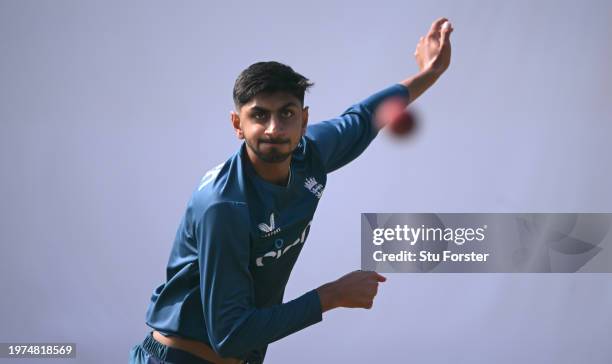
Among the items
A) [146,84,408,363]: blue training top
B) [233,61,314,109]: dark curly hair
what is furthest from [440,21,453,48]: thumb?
[233,61,314,109]: dark curly hair

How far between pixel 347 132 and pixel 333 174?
141 cm

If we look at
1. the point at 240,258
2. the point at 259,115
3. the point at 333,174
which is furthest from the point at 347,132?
the point at 333,174

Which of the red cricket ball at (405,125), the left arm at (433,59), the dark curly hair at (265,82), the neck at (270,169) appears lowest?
the neck at (270,169)

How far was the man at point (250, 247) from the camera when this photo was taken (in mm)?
1751

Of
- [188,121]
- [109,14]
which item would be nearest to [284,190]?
[188,121]

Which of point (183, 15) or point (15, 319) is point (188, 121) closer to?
point (183, 15)

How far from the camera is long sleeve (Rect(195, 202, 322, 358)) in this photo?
68.1 inches

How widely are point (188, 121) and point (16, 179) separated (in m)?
0.84

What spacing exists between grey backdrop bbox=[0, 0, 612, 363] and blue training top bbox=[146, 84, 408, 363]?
1607 mm

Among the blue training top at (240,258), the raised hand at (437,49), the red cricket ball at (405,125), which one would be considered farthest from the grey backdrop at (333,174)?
the blue training top at (240,258)

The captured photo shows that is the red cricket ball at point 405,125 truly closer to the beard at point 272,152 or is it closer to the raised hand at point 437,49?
the raised hand at point 437,49

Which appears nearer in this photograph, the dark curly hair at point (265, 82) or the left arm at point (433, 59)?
the dark curly hair at point (265, 82)

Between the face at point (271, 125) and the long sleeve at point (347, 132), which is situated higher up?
the long sleeve at point (347, 132)

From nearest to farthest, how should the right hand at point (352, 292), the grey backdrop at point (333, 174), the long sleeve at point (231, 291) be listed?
the long sleeve at point (231, 291) < the right hand at point (352, 292) < the grey backdrop at point (333, 174)
